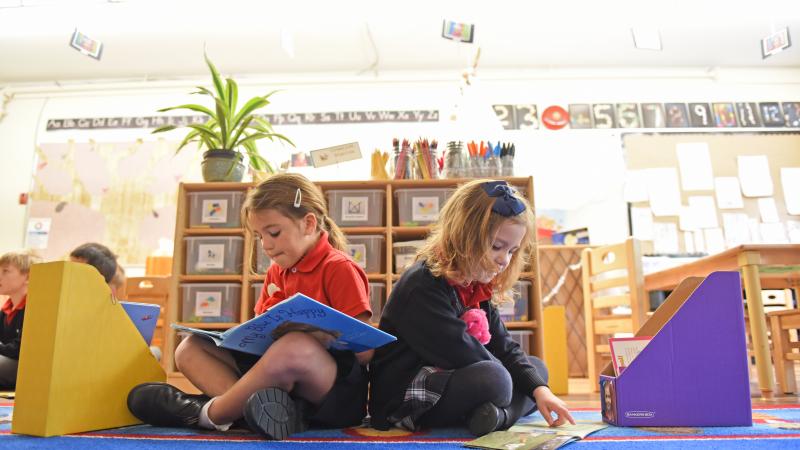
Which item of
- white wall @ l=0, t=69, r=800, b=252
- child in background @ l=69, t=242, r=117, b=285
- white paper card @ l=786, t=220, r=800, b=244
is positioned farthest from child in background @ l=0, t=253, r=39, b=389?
white paper card @ l=786, t=220, r=800, b=244

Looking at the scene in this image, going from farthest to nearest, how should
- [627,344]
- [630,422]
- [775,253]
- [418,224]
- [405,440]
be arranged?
A: 1. [418,224]
2. [775,253]
3. [627,344]
4. [630,422]
5. [405,440]

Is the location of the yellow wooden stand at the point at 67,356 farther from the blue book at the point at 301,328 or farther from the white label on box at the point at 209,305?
the white label on box at the point at 209,305

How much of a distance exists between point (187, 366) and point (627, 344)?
889 mm

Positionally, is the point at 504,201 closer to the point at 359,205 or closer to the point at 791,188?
the point at 359,205

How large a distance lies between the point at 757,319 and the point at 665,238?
8.16 ft

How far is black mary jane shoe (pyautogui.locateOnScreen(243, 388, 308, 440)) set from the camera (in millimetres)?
977

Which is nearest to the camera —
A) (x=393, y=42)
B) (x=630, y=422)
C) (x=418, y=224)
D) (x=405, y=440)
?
(x=405, y=440)

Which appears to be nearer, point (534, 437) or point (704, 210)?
point (534, 437)

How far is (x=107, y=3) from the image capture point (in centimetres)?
390

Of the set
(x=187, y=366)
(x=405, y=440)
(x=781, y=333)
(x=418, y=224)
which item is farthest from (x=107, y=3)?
(x=781, y=333)

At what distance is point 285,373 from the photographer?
1.05m

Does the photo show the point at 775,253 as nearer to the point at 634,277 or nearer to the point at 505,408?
the point at 634,277

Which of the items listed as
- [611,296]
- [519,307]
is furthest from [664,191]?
[519,307]

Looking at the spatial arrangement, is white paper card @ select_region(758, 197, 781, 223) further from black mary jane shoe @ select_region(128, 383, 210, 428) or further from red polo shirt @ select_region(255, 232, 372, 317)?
black mary jane shoe @ select_region(128, 383, 210, 428)
